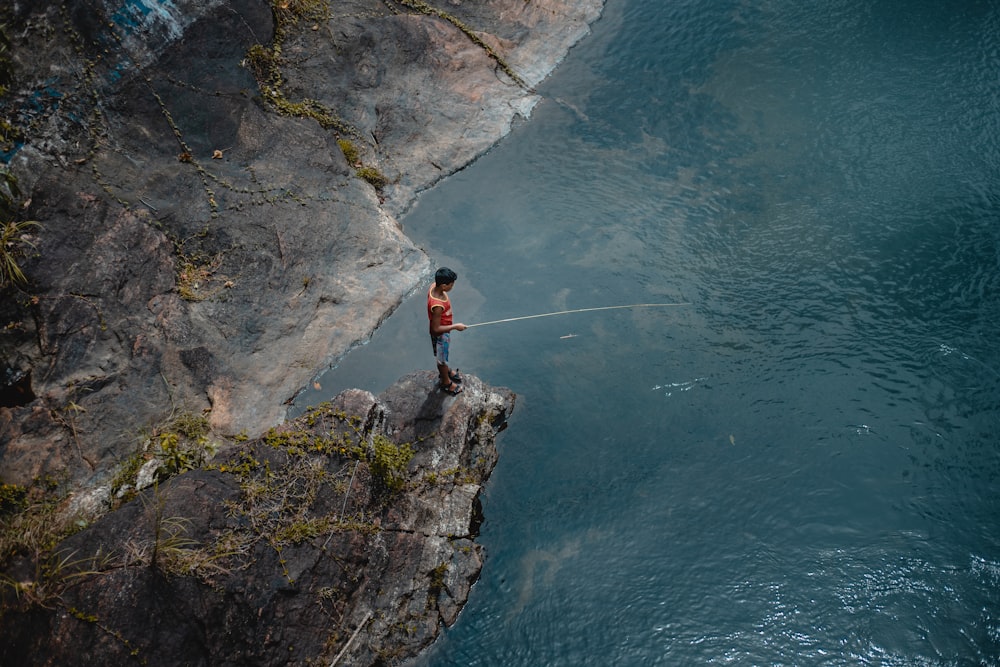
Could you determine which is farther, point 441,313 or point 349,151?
point 349,151

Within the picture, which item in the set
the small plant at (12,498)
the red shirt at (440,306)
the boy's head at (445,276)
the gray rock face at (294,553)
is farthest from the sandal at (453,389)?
the small plant at (12,498)

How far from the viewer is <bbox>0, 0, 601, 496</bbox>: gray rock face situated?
8164 millimetres

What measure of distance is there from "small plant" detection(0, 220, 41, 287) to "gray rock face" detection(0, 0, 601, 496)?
0.17 metres

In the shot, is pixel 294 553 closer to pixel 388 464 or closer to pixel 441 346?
pixel 388 464

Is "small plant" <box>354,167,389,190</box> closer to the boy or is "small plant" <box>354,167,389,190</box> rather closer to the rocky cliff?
the rocky cliff

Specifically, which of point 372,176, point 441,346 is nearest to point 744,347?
A: point 441,346

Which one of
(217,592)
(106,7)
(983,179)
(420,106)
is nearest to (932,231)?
(983,179)

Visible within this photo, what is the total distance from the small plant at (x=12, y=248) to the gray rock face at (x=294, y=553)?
3.53 m

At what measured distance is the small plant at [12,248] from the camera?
812 cm

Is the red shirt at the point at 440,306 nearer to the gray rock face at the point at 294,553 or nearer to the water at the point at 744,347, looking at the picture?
the gray rock face at the point at 294,553

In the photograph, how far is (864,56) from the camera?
12.5 m

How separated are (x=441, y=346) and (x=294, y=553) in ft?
8.83

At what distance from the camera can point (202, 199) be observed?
10.2 meters

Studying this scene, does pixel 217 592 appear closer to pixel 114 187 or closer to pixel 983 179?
pixel 114 187
